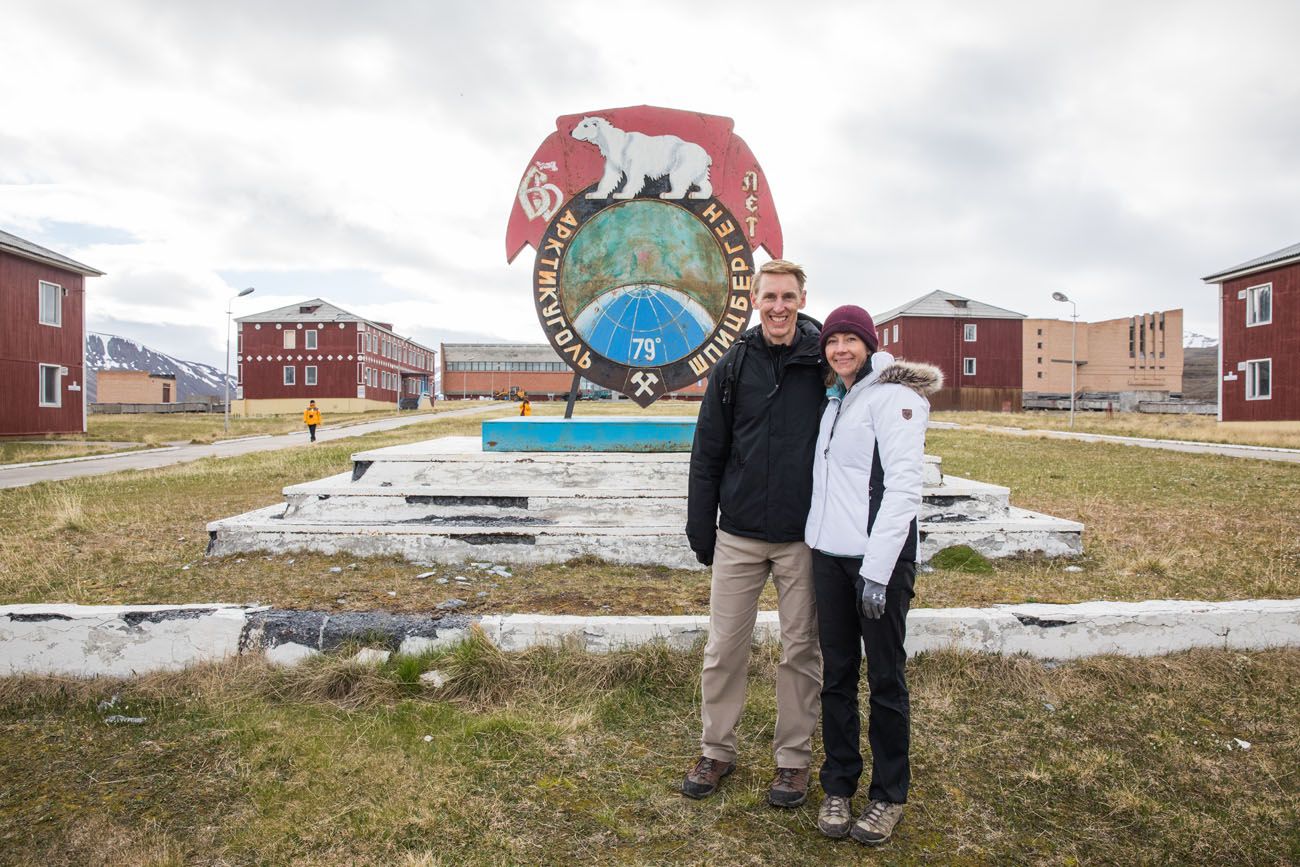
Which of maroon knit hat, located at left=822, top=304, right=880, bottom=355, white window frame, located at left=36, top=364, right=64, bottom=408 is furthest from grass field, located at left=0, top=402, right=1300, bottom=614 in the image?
white window frame, located at left=36, top=364, right=64, bottom=408

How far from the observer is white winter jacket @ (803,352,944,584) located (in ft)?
8.49

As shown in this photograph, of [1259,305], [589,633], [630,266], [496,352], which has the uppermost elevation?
[496,352]

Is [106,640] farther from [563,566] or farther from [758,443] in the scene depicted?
[758,443]

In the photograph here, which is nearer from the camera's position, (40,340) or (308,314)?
(40,340)

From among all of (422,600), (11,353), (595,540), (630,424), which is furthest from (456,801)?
(11,353)

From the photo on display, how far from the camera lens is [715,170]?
8.20m

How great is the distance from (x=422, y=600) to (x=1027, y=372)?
53455 mm

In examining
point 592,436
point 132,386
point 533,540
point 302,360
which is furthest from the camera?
point 132,386

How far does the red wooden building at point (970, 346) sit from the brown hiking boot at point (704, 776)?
45.6 metres

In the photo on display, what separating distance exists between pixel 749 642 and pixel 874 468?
88 centimetres

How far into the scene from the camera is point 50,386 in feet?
81.6

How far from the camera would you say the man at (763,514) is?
291cm

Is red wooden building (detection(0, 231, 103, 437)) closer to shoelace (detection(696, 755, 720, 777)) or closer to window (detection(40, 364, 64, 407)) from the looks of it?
window (detection(40, 364, 64, 407))

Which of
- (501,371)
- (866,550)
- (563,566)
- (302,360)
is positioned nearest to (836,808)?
(866,550)
